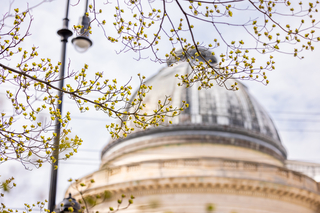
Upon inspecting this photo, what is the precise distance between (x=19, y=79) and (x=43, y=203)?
315 cm

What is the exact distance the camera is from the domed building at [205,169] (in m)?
22.6

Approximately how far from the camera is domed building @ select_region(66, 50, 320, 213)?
74.1 feet

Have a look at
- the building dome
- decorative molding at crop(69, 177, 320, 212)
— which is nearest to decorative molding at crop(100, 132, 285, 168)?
the building dome

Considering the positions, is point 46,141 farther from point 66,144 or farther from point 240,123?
point 240,123

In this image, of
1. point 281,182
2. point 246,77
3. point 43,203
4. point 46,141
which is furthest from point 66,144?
point 281,182

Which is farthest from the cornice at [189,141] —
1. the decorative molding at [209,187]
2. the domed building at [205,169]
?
the decorative molding at [209,187]

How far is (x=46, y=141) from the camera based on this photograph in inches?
313

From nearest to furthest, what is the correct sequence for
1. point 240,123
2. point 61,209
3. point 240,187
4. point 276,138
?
point 61,209 < point 240,187 < point 240,123 < point 276,138

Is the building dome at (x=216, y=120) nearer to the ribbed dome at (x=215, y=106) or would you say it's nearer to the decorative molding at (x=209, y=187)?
the ribbed dome at (x=215, y=106)

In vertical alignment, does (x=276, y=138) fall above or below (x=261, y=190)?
above

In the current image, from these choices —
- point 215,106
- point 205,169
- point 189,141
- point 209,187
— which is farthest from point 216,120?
point 209,187

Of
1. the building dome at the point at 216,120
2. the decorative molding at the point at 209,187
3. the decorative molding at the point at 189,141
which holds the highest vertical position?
the building dome at the point at 216,120

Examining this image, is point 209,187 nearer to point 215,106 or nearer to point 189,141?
point 189,141

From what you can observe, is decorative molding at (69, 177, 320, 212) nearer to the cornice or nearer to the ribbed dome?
the cornice
